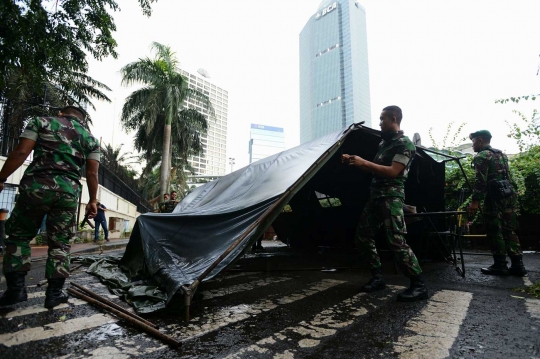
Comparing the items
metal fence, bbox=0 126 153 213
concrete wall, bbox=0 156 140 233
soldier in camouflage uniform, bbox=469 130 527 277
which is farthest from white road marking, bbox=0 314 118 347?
concrete wall, bbox=0 156 140 233

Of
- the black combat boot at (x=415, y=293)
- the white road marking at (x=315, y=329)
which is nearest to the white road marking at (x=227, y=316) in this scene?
the white road marking at (x=315, y=329)

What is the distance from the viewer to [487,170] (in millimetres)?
3973

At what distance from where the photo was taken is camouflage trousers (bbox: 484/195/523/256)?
3.84 m

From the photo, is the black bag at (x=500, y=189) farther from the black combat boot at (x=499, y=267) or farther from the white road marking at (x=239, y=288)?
the white road marking at (x=239, y=288)

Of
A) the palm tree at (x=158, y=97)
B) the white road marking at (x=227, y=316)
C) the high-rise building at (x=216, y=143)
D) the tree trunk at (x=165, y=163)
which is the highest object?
the high-rise building at (x=216, y=143)

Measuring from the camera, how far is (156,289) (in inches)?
103

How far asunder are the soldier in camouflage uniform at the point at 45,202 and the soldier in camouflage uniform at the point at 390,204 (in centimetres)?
261

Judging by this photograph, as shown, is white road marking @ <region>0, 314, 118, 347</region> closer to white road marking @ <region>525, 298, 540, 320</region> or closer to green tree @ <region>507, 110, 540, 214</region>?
white road marking @ <region>525, 298, 540, 320</region>

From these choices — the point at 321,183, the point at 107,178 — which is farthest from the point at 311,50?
the point at 321,183

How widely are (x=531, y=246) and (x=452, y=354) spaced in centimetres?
772

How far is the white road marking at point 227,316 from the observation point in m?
1.86

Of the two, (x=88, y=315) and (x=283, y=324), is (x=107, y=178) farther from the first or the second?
Result: (x=283, y=324)

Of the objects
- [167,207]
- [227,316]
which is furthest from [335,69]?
[227,316]

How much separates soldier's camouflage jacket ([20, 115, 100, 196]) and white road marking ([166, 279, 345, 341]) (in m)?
1.62
